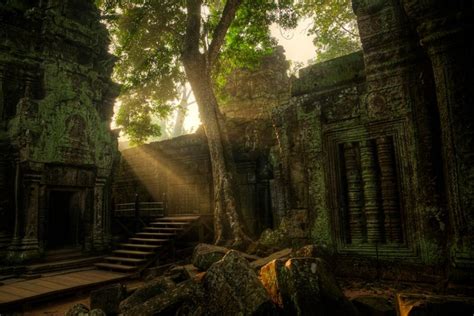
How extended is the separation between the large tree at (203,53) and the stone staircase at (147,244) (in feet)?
4.58

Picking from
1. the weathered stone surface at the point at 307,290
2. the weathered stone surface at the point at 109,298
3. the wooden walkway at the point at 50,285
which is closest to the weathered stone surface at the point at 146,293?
the weathered stone surface at the point at 109,298

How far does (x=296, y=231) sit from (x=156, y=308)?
8.15 feet

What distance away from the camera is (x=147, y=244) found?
9.49 metres

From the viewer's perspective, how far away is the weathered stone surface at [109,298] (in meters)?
4.36

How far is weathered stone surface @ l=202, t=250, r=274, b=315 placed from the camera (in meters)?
2.97

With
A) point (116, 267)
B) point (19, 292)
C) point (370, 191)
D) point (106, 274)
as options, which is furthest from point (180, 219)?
point (370, 191)

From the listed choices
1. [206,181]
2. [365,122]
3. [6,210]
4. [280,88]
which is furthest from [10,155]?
[280,88]

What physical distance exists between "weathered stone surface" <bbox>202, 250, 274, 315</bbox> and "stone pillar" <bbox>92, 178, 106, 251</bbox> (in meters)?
7.56

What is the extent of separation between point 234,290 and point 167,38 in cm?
1213

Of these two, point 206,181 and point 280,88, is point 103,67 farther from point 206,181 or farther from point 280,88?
point 280,88

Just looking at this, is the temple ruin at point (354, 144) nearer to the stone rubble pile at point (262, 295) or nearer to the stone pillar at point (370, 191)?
the stone pillar at point (370, 191)

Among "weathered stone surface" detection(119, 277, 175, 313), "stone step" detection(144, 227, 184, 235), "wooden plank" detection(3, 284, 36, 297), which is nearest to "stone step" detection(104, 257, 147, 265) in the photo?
"stone step" detection(144, 227, 184, 235)

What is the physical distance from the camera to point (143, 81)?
476 inches

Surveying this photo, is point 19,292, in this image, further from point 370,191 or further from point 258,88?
point 258,88
